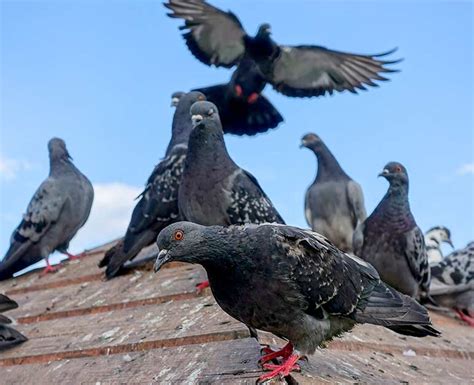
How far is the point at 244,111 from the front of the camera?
9.70 m

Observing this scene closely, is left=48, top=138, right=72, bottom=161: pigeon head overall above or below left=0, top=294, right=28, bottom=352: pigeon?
above

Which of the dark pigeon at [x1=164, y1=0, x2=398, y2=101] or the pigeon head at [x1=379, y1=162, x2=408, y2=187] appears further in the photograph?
the dark pigeon at [x1=164, y1=0, x2=398, y2=101]

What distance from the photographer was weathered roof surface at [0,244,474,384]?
349 centimetres

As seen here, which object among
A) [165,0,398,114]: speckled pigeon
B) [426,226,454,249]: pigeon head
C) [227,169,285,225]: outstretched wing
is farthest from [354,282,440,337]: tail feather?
[426,226,454,249]: pigeon head

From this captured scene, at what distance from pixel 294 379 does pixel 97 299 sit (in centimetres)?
266

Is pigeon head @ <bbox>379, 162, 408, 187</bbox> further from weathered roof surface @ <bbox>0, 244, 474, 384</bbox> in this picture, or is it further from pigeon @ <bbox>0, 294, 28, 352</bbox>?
pigeon @ <bbox>0, 294, 28, 352</bbox>

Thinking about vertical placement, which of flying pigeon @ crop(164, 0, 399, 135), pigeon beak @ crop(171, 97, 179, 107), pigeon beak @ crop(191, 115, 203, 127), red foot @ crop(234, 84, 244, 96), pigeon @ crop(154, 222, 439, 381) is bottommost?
pigeon @ crop(154, 222, 439, 381)

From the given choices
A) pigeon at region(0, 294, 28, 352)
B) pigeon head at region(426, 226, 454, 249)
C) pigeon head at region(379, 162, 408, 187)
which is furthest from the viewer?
pigeon head at region(426, 226, 454, 249)

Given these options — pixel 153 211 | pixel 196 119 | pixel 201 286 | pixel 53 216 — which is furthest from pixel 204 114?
pixel 53 216

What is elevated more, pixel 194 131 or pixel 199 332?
pixel 194 131

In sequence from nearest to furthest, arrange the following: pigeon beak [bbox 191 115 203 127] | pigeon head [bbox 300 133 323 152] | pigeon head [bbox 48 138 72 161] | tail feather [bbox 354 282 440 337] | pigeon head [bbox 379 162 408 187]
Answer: tail feather [bbox 354 282 440 337] < pigeon beak [bbox 191 115 203 127] < pigeon head [bbox 379 162 408 187] < pigeon head [bbox 48 138 72 161] < pigeon head [bbox 300 133 323 152]

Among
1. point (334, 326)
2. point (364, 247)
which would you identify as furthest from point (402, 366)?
point (364, 247)

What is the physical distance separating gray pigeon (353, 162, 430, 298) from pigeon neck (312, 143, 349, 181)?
7.95 feet

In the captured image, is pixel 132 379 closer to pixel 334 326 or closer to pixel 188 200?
pixel 334 326
